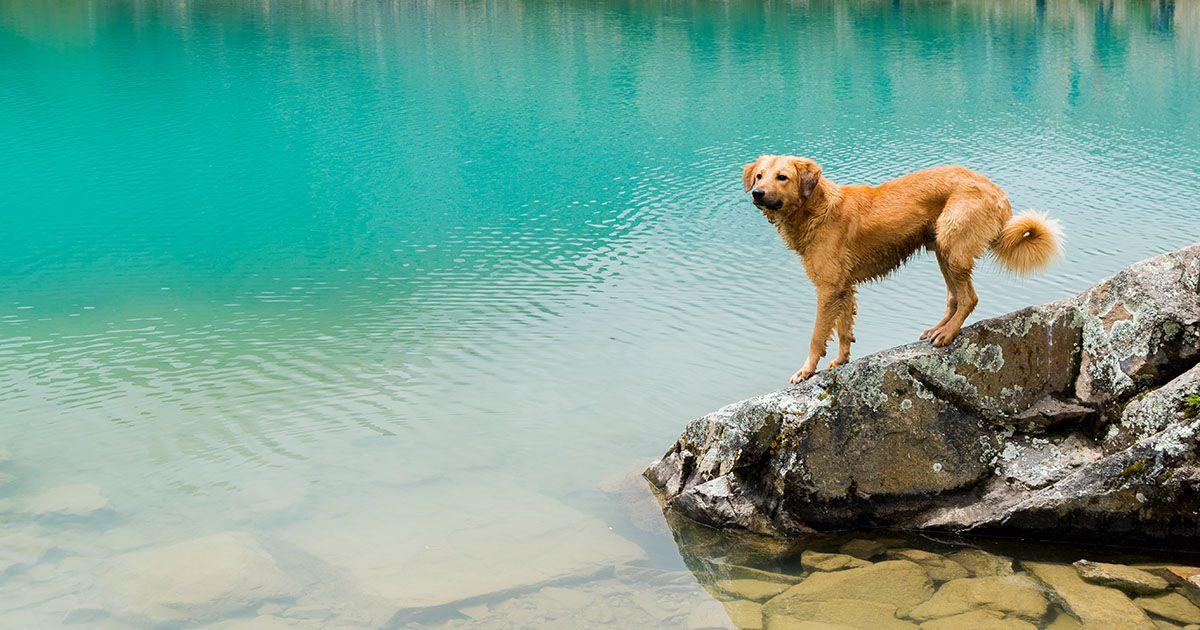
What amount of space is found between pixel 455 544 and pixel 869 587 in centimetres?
358

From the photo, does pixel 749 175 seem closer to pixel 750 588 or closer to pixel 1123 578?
pixel 750 588

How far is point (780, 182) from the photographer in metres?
7.97

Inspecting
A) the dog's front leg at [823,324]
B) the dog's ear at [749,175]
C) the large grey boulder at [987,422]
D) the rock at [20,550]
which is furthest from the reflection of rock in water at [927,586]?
the rock at [20,550]

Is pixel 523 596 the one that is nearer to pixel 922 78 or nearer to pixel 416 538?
pixel 416 538

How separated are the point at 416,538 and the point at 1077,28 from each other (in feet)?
218

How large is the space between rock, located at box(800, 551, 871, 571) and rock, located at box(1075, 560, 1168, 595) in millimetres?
1490

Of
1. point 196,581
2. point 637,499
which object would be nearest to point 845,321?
point 637,499

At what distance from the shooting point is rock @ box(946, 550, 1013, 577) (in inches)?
309

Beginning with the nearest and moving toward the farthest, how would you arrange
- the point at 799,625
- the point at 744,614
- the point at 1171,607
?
the point at 1171,607, the point at 799,625, the point at 744,614

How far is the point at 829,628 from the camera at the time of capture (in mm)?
7375

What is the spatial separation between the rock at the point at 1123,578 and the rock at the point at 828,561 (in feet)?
4.89

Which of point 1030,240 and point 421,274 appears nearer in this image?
point 1030,240

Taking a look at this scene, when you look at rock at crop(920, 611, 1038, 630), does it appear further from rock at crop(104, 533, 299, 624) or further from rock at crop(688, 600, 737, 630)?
rock at crop(104, 533, 299, 624)

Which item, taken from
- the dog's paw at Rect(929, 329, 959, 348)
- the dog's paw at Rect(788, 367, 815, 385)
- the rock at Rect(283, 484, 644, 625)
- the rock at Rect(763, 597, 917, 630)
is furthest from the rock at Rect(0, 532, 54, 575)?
the dog's paw at Rect(929, 329, 959, 348)
